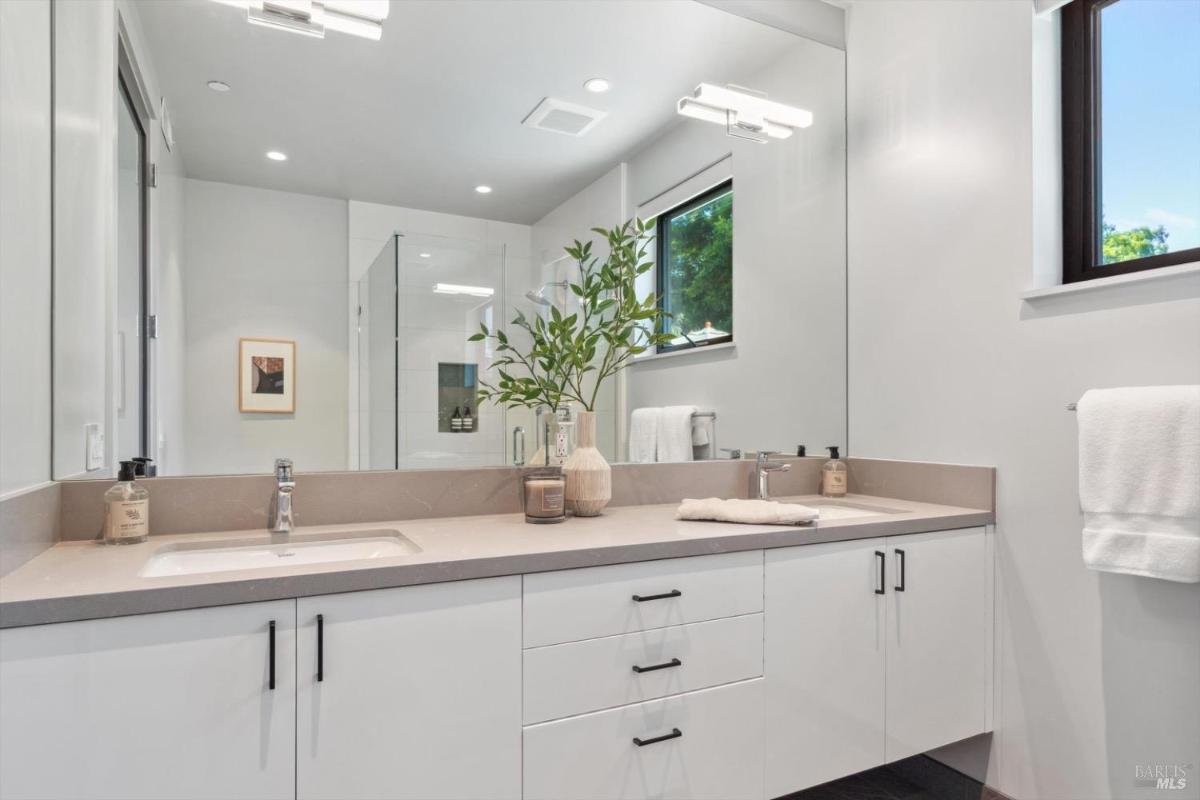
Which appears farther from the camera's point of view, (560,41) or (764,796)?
(560,41)

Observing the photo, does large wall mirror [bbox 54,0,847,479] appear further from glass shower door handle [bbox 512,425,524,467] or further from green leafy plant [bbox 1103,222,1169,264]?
green leafy plant [bbox 1103,222,1169,264]

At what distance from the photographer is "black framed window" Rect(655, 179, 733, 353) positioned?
208 centimetres

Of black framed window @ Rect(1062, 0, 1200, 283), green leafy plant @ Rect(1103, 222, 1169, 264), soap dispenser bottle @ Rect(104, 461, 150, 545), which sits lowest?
soap dispenser bottle @ Rect(104, 461, 150, 545)

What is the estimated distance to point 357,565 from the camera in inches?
45.4

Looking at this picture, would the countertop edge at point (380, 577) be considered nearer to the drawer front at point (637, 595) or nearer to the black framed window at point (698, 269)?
the drawer front at point (637, 595)

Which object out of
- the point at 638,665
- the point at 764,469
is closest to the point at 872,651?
the point at 764,469

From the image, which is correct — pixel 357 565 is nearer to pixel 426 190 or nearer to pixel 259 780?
pixel 259 780

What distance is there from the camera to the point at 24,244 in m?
1.15

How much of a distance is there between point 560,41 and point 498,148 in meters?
0.36

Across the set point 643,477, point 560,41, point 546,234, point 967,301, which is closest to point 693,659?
point 643,477

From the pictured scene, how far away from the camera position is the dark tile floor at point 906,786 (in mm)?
1979

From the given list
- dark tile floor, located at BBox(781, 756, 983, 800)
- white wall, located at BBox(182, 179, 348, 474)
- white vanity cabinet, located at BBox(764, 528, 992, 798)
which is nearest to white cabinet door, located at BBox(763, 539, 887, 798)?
white vanity cabinet, located at BBox(764, 528, 992, 798)

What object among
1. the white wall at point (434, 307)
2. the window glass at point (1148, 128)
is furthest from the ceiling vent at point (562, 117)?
the window glass at point (1148, 128)

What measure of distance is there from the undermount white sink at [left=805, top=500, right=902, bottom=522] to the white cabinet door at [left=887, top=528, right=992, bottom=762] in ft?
0.55
